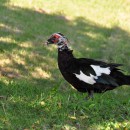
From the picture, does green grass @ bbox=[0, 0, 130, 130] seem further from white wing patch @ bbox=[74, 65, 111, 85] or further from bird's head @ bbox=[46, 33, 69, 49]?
bird's head @ bbox=[46, 33, 69, 49]

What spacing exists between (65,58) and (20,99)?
1919 mm

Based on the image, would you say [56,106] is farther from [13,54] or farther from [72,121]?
[13,54]

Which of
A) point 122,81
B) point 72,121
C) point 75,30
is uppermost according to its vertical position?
point 75,30

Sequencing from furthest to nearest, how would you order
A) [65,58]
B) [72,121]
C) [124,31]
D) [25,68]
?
[124,31], [25,68], [65,58], [72,121]

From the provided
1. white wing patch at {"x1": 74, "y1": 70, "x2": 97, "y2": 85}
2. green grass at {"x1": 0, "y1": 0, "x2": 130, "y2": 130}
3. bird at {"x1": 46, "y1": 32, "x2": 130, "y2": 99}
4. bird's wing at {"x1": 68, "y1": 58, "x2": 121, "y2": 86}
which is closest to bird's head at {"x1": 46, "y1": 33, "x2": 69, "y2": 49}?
bird at {"x1": 46, "y1": 32, "x2": 130, "y2": 99}

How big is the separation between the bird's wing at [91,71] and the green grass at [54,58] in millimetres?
422

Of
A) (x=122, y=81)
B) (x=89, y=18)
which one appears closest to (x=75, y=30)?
(x=89, y=18)

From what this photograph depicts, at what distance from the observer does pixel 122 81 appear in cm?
994

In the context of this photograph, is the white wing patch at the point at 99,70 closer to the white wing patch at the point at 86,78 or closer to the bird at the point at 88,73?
the bird at the point at 88,73

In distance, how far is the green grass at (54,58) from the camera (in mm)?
7531

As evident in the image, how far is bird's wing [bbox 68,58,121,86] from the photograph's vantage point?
9.45 m

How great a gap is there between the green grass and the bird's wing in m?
0.42

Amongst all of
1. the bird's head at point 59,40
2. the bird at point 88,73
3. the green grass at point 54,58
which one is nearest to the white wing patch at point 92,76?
the bird at point 88,73

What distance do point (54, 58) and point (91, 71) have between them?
5199 mm
